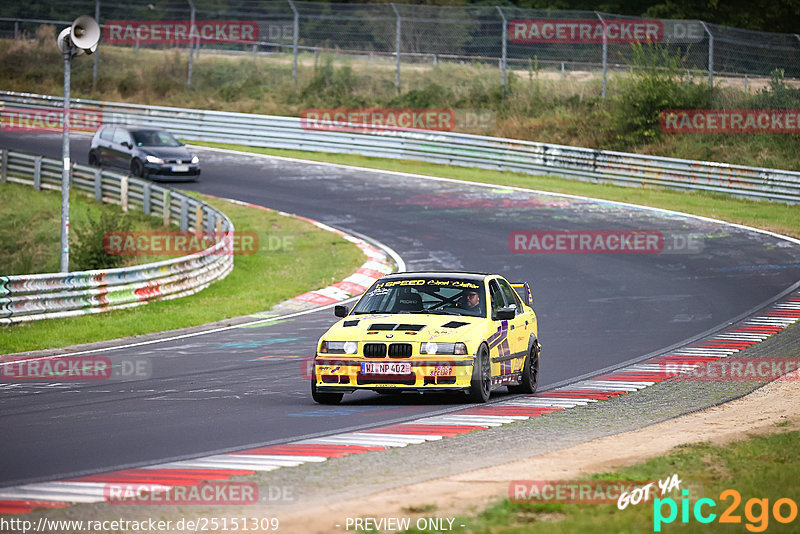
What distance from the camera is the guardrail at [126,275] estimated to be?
1853cm

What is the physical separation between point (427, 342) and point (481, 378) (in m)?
0.75

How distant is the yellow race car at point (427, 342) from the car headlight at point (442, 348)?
0.01m

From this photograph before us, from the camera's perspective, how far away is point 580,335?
17828 millimetres

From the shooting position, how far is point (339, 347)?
38.7 ft

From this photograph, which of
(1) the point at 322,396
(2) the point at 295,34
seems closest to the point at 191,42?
(2) the point at 295,34

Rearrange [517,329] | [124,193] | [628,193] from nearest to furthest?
1. [517,329]
2. [124,193]
3. [628,193]

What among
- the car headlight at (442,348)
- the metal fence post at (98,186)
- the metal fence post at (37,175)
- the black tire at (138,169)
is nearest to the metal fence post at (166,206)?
the metal fence post at (98,186)

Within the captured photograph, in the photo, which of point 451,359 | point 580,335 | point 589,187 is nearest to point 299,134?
point 589,187

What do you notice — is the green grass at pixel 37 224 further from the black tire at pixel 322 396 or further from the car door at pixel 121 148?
the black tire at pixel 322 396

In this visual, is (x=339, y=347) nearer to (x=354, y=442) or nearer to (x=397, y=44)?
(x=354, y=442)

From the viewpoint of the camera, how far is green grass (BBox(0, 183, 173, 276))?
2988 centimetres

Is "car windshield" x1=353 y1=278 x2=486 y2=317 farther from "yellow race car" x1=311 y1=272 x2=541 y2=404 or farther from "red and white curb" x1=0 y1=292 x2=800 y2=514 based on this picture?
"red and white curb" x1=0 y1=292 x2=800 y2=514

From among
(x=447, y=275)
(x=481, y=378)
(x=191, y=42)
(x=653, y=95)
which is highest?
(x=191, y=42)

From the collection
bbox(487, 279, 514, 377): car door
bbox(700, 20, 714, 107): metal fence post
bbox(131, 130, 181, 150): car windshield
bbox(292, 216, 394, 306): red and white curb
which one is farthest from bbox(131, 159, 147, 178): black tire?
bbox(487, 279, 514, 377): car door
